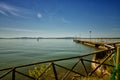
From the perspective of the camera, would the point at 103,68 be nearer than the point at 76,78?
No

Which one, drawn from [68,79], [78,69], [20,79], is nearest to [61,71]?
[78,69]

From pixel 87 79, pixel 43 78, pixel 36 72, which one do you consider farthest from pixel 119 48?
pixel 43 78

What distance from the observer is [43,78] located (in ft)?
38.5

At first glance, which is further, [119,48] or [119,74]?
[119,48]

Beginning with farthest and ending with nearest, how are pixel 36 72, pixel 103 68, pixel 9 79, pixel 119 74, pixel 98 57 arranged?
pixel 98 57
pixel 9 79
pixel 103 68
pixel 36 72
pixel 119 74

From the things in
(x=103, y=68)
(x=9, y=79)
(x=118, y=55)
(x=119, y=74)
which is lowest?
(x=9, y=79)

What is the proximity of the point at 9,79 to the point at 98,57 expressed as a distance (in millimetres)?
9223

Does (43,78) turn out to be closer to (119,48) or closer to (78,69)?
(78,69)

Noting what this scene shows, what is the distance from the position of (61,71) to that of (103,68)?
4.96 meters

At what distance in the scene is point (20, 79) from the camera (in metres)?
12.4

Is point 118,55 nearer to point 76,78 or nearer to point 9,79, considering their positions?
point 76,78

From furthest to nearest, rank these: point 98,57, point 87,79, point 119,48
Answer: point 98,57 < point 87,79 < point 119,48

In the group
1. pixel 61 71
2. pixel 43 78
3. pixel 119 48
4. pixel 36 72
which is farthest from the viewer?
pixel 61 71

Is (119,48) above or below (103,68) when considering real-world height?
above
